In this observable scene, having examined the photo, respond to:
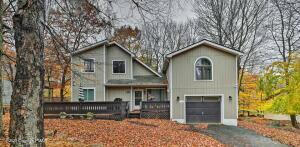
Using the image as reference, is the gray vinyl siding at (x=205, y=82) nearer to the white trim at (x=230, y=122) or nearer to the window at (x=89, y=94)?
A: the white trim at (x=230, y=122)

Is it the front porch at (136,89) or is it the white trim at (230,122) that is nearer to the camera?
the white trim at (230,122)

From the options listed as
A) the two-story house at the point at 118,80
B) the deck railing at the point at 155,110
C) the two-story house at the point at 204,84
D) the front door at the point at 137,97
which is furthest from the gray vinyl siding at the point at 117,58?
the deck railing at the point at 155,110

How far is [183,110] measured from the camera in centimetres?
1922

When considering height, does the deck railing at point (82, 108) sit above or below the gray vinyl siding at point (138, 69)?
below

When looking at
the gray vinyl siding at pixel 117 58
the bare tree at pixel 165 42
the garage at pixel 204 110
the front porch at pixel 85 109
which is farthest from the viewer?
the bare tree at pixel 165 42

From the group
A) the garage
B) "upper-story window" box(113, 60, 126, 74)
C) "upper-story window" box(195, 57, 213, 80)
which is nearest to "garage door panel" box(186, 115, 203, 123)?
the garage

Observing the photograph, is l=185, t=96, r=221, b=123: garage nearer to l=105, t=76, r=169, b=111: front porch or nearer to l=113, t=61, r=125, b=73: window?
l=105, t=76, r=169, b=111: front porch

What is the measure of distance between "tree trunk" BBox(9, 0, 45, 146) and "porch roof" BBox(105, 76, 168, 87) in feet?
61.1

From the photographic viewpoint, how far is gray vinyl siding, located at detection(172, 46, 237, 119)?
19.1m

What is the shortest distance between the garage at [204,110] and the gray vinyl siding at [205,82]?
52cm

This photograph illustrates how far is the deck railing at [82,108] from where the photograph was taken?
17109mm

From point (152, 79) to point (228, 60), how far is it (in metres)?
7.41

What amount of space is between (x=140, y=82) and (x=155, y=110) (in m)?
4.19

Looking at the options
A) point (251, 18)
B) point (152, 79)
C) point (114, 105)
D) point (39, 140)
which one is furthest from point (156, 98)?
point (39, 140)
